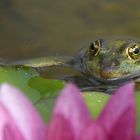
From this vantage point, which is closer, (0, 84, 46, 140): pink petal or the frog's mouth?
(0, 84, 46, 140): pink petal

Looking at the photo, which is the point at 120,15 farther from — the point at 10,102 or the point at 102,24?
the point at 10,102

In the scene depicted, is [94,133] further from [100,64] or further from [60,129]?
[100,64]

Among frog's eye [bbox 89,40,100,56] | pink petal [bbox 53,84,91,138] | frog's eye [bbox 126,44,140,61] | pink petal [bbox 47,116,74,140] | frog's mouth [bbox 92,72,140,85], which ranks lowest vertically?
pink petal [bbox 47,116,74,140]

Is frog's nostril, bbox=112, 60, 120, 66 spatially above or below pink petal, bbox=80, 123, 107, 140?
above

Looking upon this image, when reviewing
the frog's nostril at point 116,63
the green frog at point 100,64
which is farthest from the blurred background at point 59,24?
the frog's nostril at point 116,63

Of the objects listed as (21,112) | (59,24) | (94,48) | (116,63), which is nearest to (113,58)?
(116,63)

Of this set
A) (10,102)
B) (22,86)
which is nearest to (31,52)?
(22,86)

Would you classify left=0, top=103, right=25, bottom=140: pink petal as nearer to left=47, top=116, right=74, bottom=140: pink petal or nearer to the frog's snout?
left=47, top=116, right=74, bottom=140: pink petal

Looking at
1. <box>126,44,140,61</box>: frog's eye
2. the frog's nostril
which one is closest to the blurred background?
<box>126,44,140,61</box>: frog's eye
